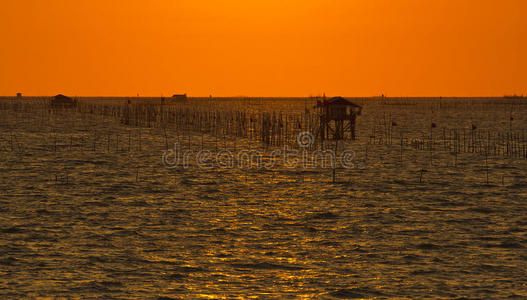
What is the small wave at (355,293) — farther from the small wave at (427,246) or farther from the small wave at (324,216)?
the small wave at (324,216)

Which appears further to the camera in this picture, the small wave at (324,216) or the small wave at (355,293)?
the small wave at (324,216)

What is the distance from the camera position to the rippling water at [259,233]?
35.1 feet

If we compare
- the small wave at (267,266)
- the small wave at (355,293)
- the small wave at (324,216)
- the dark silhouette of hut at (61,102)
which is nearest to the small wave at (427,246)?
the small wave at (267,266)

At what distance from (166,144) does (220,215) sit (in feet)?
71.8

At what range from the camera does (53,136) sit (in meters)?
44.3

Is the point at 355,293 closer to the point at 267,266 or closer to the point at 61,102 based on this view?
the point at 267,266

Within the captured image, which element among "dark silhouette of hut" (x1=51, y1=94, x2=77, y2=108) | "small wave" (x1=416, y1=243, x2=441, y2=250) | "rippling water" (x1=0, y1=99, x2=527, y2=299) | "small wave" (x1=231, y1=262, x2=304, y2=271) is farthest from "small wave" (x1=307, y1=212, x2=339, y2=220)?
"dark silhouette of hut" (x1=51, y1=94, x2=77, y2=108)

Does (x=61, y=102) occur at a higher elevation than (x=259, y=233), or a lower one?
higher

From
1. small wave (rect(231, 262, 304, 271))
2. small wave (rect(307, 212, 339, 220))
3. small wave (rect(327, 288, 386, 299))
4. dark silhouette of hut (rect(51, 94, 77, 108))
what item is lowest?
small wave (rect(327, 288, 386, 299))

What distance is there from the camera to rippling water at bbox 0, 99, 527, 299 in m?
10.7

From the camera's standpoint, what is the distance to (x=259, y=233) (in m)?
14.7

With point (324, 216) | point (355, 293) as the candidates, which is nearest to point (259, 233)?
point (324, 216)

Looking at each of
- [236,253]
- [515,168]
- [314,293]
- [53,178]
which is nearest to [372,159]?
[515,168]

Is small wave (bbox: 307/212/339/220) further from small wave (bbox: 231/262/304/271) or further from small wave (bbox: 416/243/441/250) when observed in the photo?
small wave (bbox: 231/262/304/271)
